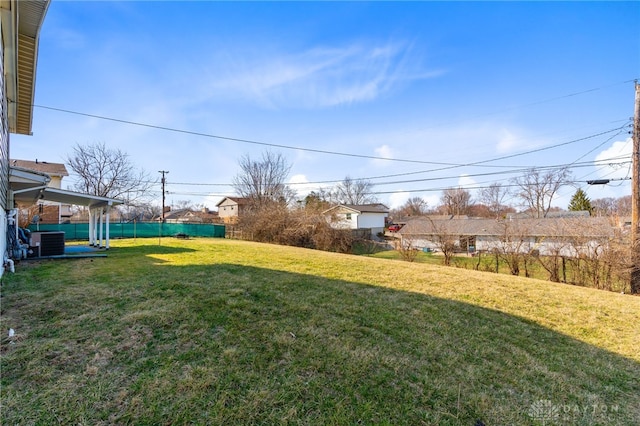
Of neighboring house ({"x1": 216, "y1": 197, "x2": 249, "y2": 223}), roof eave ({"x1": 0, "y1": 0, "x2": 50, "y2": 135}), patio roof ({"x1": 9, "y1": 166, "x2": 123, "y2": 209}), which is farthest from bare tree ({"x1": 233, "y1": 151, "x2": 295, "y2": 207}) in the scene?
roof eave ({"x1": 0, "y1": 0, "x2": 50, "y2": 135})

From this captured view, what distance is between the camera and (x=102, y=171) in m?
25.0

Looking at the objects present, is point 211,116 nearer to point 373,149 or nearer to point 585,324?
point 373,149

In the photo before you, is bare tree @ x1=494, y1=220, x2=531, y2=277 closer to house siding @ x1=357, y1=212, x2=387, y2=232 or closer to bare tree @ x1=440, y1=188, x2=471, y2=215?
house siding @ x1=357, y1=212, x2=387, y2=232

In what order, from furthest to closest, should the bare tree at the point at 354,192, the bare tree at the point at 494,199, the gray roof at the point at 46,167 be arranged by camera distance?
the bare tree at the point at 354,192 → the bare tree at the point at 494,199 → the gray roof at the point at 46,167

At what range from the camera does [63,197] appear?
9.15 m

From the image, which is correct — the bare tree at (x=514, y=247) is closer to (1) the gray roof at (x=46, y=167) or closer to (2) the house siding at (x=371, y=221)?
(2) the house siding at (x=371, y=221)

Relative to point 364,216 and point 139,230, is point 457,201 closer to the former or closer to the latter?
point 364,216

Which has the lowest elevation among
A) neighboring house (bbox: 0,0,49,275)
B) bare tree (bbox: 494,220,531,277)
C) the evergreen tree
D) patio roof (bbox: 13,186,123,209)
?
bare tree (bbox: 494,220,531,277)

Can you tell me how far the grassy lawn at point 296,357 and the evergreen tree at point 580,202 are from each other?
4024 cm

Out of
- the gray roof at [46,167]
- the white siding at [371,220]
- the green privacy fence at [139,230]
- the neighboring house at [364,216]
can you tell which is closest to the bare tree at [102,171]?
the gray roof at [46,167]

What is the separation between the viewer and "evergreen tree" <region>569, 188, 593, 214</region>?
3438 centimetres

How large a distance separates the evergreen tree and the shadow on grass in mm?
42389

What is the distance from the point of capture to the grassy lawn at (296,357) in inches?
72.5

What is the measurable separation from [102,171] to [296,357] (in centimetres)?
3004
